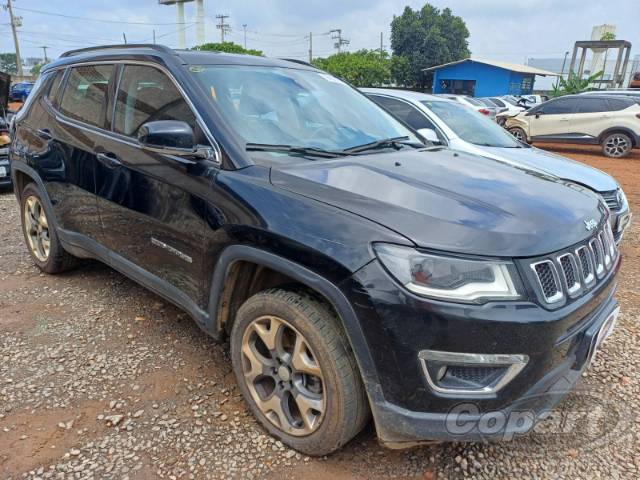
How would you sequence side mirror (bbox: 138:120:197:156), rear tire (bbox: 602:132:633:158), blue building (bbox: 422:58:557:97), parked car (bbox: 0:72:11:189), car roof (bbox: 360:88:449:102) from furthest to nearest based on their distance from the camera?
blue building (bbox: 422:58:557:97), rear tire (bbox: 602:132:633:158), parked car (bbox: 0:72:11:189), car roof (bbox: 360:88:449:102), side mirror (bbox: 138:120:197:156)

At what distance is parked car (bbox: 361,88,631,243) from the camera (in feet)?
16.3

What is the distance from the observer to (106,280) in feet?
13.9

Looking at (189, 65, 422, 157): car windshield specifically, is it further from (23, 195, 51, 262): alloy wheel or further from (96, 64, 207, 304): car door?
(23, 195, 51, 262): alloy wheel

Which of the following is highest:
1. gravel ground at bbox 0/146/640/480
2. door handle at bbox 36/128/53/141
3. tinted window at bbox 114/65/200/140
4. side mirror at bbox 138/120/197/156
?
tinted window at bbox 114/65/200/140

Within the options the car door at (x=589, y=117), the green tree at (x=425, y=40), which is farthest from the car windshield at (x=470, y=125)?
the green tree at (x=425, y=40)

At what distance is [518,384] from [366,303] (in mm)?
665

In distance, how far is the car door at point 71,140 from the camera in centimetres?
335

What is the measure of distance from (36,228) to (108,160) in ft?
5.61

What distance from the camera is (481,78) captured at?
45.1m

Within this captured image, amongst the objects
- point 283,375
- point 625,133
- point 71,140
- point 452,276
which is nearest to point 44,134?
point 71,140

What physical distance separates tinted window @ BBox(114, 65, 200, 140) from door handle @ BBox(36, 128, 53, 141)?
37.9 inches

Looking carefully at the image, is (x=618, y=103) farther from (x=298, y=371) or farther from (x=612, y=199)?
(x=298, y=371)

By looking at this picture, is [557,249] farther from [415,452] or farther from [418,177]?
[415,452]

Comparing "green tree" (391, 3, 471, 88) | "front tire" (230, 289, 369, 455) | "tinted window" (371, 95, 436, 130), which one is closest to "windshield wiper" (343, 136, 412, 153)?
"front tire" (230, 289, 369, 455)
